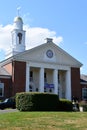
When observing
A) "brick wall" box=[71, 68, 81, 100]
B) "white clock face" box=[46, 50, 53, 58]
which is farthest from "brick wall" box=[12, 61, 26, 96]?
"brick wall" box=[71, 68, 81, 100]

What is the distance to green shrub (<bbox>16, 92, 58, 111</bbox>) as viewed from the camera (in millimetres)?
31000

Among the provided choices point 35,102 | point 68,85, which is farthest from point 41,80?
point 35,102

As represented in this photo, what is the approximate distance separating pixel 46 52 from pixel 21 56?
16.5ft

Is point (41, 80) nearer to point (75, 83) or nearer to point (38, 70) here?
point (38, 70)

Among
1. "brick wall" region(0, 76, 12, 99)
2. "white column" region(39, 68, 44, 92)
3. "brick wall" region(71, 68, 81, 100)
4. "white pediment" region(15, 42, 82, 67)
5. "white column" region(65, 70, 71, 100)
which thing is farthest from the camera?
"brick wall" region(71, 68, 81, 100)

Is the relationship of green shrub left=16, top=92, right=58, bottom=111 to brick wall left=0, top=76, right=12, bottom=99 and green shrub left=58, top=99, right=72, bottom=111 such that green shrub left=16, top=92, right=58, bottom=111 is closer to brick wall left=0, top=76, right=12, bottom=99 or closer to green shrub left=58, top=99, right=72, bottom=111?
green shrub left=58, top=99, right=72, bottom=111

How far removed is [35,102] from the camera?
102 feet

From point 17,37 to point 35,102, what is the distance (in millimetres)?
31768

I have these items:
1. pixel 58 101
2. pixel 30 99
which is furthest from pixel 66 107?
pixel 30 99

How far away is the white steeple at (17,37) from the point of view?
6118 centimetres

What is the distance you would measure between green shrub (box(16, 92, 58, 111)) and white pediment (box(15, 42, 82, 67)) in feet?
78.0

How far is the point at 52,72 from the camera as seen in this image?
2410 inches

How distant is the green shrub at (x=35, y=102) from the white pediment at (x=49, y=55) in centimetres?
2377

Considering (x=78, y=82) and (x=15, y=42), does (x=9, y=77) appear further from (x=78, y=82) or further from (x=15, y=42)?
(x=78, y=82)
